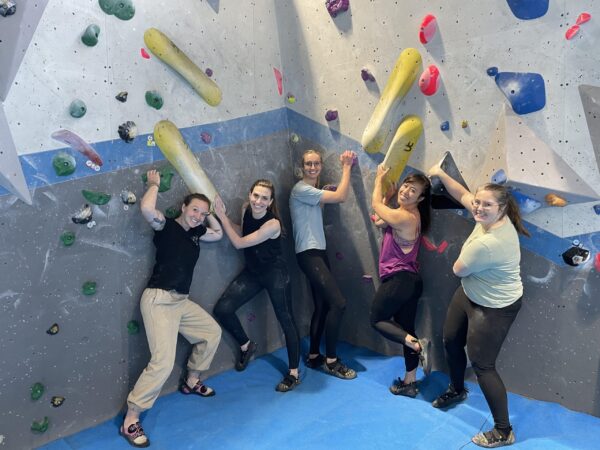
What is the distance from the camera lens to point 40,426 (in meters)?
2.44

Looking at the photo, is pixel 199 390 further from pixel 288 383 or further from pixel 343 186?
pixel 343 186

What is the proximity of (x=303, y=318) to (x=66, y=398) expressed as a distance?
1618 millimetres

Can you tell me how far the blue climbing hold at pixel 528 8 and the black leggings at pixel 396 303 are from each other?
1.40 meters

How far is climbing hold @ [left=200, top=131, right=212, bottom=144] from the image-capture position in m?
2.93

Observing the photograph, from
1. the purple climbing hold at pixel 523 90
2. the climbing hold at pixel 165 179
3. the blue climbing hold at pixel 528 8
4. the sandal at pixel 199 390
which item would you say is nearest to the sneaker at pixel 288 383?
the sandal at pixel 199 390

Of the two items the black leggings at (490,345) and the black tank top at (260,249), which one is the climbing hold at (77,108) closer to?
the black tank top at (260,249)

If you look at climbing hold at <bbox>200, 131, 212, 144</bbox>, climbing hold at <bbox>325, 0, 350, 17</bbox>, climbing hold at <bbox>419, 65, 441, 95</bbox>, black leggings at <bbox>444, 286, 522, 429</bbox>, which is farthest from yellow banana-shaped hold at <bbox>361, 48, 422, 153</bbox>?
black leggings at <bbox>444, 286, 522, 429</bbox>

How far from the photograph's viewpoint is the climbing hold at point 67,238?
2.43m

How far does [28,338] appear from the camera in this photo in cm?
238

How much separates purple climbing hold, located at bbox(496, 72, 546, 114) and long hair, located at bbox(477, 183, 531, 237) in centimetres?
39

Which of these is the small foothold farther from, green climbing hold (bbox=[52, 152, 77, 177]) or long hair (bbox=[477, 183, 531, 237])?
green climbing hold (bbox=[52, 152, 77, 177])

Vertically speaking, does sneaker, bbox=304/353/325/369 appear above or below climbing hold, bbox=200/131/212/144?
below

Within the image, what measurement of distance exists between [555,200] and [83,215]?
2.22 metres

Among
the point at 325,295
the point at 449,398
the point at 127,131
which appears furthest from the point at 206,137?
the point at 449,398
